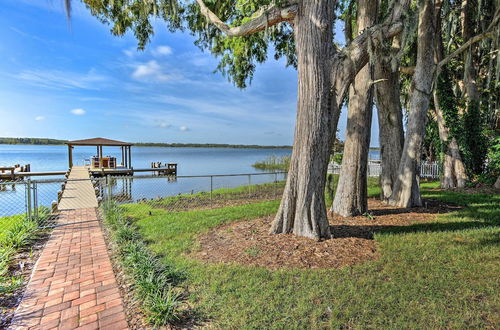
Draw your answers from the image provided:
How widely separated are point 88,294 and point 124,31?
7986mm

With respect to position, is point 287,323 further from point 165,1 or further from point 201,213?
point 165,1

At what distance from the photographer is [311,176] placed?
420 cm

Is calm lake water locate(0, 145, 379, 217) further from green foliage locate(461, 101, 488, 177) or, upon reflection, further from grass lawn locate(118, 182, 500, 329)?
green foliage locate(461, 101, 488, 177)

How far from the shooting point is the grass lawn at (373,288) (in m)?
2.40

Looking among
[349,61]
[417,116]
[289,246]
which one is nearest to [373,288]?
[289,246]

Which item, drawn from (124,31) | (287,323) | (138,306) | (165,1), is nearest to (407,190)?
(287,323)

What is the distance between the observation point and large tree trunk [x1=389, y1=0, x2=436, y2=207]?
682cm

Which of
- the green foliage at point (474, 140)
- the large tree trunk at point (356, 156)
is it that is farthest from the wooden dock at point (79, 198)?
the green foliage at point (474, 140)

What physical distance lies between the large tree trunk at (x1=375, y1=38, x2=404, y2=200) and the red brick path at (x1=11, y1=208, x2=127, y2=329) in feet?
23.9

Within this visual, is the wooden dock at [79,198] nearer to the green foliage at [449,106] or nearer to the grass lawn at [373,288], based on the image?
the grass lawn at [373,288]

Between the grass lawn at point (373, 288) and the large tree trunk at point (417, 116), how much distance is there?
226cm

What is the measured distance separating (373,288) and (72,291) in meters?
3.53

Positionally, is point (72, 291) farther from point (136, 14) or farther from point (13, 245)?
point (136, 14)

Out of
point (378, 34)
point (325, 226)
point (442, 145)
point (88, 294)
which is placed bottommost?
point (88, 294)
